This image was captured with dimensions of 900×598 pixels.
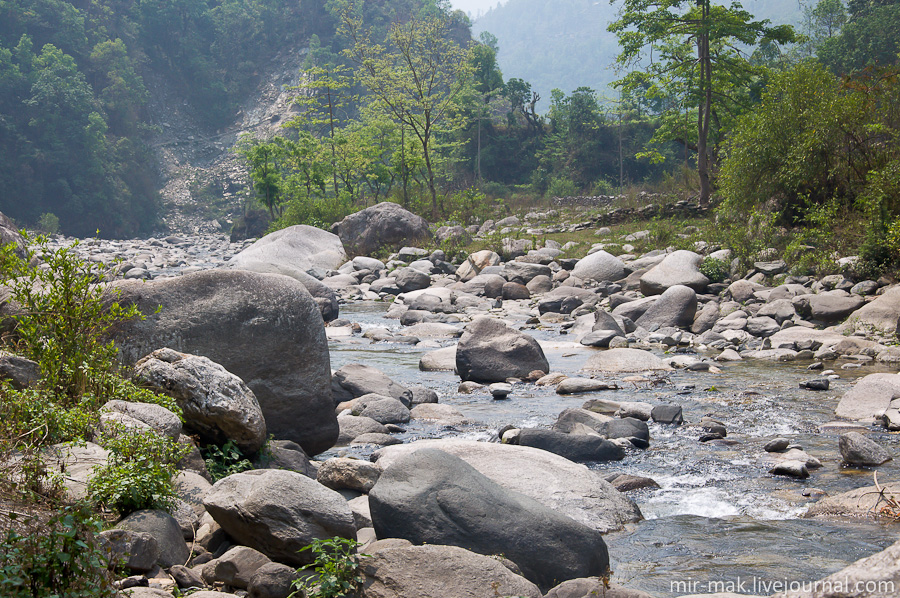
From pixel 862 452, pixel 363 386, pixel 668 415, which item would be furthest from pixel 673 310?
pixel 862 452

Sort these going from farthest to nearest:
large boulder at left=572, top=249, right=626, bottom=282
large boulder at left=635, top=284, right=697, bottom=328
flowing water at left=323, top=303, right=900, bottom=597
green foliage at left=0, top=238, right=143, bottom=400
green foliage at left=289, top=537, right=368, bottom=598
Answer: large boulder at left=572, top=249, right=626, bottom=282 < large boulder at left=635, top=284, right=697, bottom=328 < green foliage at left=0, top=238, right=143, bottom=400 < flowing water at left=323, top=303, right=900, bottom=597 < green foliage at left=289, top=537, right=368, bottom=598

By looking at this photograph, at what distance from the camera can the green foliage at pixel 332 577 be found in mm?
3309

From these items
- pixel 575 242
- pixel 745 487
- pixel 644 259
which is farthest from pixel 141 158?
pixel 745 487

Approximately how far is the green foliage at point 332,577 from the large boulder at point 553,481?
1335 millimetres

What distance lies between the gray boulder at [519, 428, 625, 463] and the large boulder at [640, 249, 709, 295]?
30.5 feet

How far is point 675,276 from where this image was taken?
1530 cm

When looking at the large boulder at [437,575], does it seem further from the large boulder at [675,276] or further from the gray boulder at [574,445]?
the large boulder at [675,276]

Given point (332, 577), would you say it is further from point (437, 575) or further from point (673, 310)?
point (673, 310)

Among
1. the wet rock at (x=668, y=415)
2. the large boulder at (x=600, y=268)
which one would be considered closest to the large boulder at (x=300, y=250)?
the large boulder at (x=600, y=268)

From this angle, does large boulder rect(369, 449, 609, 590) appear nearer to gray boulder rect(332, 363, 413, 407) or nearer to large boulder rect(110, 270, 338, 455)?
large boulder rect(110, 270, 338, 455)

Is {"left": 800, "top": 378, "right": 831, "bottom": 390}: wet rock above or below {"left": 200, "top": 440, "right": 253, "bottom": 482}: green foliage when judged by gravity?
below

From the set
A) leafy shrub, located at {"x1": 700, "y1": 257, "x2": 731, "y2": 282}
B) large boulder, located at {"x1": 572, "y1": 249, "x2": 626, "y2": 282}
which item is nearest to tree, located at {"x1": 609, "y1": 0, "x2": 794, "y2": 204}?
large boulder, located at {"x1": 572, "y1": 249, "x2": 626, "y2": 282}

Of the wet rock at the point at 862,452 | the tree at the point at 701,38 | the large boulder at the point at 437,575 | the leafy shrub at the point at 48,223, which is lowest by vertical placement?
the wet rock at the point at 862,452

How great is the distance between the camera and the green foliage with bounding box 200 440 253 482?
195 inches
